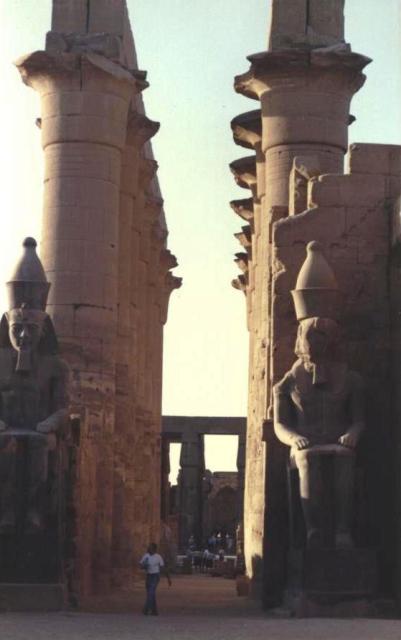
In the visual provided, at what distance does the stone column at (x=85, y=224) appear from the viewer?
69.8 ft

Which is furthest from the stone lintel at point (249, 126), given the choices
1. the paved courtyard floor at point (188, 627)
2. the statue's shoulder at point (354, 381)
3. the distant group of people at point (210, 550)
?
the distant group of people at point (210, 550)

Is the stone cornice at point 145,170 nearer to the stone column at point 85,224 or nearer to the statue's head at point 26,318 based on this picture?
the stone column at point 85,224

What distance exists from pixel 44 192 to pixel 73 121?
43.3 inches

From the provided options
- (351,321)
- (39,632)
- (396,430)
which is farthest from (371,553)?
(39,632)

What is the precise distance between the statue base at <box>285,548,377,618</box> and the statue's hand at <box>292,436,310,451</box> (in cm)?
96

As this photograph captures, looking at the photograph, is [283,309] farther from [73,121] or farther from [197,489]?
[197,489]

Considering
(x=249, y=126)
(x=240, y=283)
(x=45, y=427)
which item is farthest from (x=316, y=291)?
(x=240, y=283)

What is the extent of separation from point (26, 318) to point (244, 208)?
12824 millimetres

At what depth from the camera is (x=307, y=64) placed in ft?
69.4

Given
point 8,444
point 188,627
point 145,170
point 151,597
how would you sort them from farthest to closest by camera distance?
point 145,170 → point 151,597 → point 8,444 → point 188,627

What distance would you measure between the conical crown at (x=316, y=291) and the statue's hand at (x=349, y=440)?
120 centimetres

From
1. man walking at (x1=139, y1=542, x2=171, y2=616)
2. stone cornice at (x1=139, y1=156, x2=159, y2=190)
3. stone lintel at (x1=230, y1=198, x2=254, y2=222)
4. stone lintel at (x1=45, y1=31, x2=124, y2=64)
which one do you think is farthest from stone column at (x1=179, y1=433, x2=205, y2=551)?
man walking at (x1=139, y1=542, x2=171, y2=616)

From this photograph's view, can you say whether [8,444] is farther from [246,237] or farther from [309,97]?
[246,237]

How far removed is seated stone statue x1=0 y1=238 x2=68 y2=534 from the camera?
1565cm
